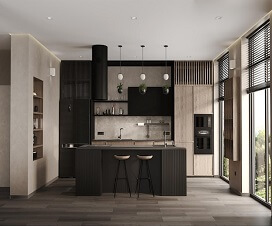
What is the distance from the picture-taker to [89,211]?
19.6 ft

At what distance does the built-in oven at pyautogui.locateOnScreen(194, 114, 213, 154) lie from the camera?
9.98 metres

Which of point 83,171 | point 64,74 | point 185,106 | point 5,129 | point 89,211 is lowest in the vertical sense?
point 89,211

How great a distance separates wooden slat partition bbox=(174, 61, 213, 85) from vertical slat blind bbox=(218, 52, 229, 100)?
358 mm

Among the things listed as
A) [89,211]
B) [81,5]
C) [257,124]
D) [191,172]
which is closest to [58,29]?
[81,5]

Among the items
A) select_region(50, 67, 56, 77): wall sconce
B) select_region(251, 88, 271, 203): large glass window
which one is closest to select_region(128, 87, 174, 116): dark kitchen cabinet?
select_region(50, 67, 56, 77): wall sconce

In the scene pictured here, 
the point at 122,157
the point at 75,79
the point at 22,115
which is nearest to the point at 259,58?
the point at 122,157

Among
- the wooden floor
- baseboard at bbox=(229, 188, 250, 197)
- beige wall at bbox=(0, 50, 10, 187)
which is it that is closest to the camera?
the wooden floor

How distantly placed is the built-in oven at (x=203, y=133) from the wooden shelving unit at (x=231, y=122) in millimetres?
1879

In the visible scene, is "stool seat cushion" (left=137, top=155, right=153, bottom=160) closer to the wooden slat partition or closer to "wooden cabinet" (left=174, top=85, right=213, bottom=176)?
"wooden cabinet" (left=174, top=85, right=213, bottom=176)

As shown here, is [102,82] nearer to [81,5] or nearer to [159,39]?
[159,39]

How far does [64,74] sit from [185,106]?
11.6ft

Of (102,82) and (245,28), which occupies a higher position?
(245,28)

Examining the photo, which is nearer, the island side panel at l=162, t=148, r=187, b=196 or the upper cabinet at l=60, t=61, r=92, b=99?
the island side panel at l=162, t=148, r=187, b=196

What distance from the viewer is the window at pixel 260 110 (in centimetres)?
647
